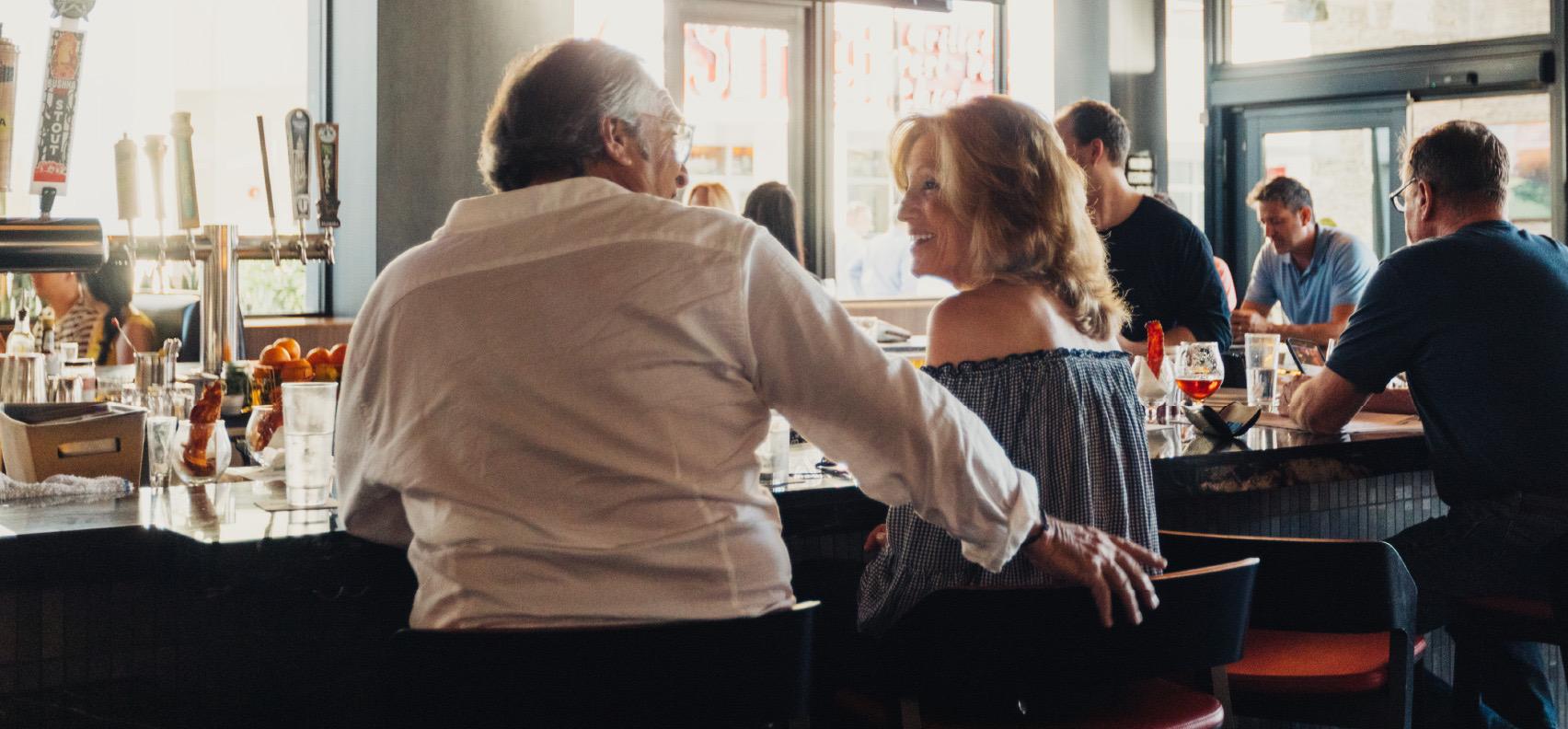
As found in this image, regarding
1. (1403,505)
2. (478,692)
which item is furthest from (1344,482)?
(478,692)

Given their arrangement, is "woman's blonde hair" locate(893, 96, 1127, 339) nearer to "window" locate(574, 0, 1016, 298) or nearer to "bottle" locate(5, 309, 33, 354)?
"bottle" locate(5, 309, 33, 354)

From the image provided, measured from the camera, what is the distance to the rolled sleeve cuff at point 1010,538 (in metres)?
1.37

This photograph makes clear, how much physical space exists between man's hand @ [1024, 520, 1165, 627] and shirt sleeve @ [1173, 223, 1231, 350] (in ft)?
7.51

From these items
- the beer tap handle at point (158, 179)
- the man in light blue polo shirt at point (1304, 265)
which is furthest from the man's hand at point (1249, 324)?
the beer tap handle at point (158, 179)

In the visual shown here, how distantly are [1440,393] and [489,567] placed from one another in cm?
183

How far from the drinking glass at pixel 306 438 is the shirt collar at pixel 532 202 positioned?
530 millimetres

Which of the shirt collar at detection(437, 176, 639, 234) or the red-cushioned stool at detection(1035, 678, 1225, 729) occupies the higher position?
the shirt collar at detection(437, 176, 639, 234)

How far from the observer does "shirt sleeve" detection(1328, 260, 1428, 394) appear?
246cm

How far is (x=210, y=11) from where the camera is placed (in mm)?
5238

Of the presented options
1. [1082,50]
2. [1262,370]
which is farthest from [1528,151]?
[1262,370]

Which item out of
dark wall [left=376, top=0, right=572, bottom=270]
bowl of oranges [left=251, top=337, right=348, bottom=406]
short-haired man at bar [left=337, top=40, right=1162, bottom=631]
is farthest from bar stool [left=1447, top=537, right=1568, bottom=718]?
dark wall [left=376, top=0, right=572, bottom=270]

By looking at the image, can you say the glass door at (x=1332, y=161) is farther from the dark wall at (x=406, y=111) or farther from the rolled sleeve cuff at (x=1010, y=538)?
the rolled sleeve cuff at (x=1010, y=538)

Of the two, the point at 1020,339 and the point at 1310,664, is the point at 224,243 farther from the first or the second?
the point at 1310,664

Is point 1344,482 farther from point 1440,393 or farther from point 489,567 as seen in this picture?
point 489,567
